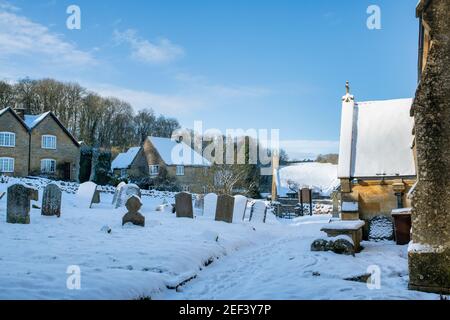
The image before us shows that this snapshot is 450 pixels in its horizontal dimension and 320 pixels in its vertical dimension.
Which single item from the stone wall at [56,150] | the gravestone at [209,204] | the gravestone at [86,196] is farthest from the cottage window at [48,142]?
the gravestone at [209,204]

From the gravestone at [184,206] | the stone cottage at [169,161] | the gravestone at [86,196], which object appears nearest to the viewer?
the gravestone at [184,206]

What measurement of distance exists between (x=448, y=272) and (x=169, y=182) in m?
43.1

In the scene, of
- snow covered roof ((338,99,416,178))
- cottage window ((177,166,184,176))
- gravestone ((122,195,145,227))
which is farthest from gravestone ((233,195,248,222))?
cottage window ((177,166,184,176))

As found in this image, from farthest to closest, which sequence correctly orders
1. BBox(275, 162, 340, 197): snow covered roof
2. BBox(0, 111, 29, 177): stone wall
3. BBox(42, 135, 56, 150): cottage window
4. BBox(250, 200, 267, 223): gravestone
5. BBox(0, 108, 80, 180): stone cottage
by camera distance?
BBox(275, 162, 340, 197): snow covered roof < BBox(42, 135, 56, 150): cottage window < BBox(0, 108, 80, 180): stone cottage < BBox(0, 111, 29, 177): stone wall < BBox(250, 200, 267, 223): gravestone

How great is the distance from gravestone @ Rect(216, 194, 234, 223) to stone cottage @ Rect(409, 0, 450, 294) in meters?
12.2

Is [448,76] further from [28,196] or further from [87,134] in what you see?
[87,134]

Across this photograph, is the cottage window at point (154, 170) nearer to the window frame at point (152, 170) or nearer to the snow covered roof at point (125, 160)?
the window frame at point (152, 170)

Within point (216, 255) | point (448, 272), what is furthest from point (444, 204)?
point (216, 255)

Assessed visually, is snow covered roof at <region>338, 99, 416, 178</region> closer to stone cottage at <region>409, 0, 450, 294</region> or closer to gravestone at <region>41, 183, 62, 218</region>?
stone cottage at <region>409, 0, 450, 294</region>

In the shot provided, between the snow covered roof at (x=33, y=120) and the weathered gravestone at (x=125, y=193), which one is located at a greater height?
the snow covered roof at (x=33, y=120)

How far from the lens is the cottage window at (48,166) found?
4431 cm

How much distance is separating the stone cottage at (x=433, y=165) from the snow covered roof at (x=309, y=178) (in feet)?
120

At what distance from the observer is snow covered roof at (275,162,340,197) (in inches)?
1779
